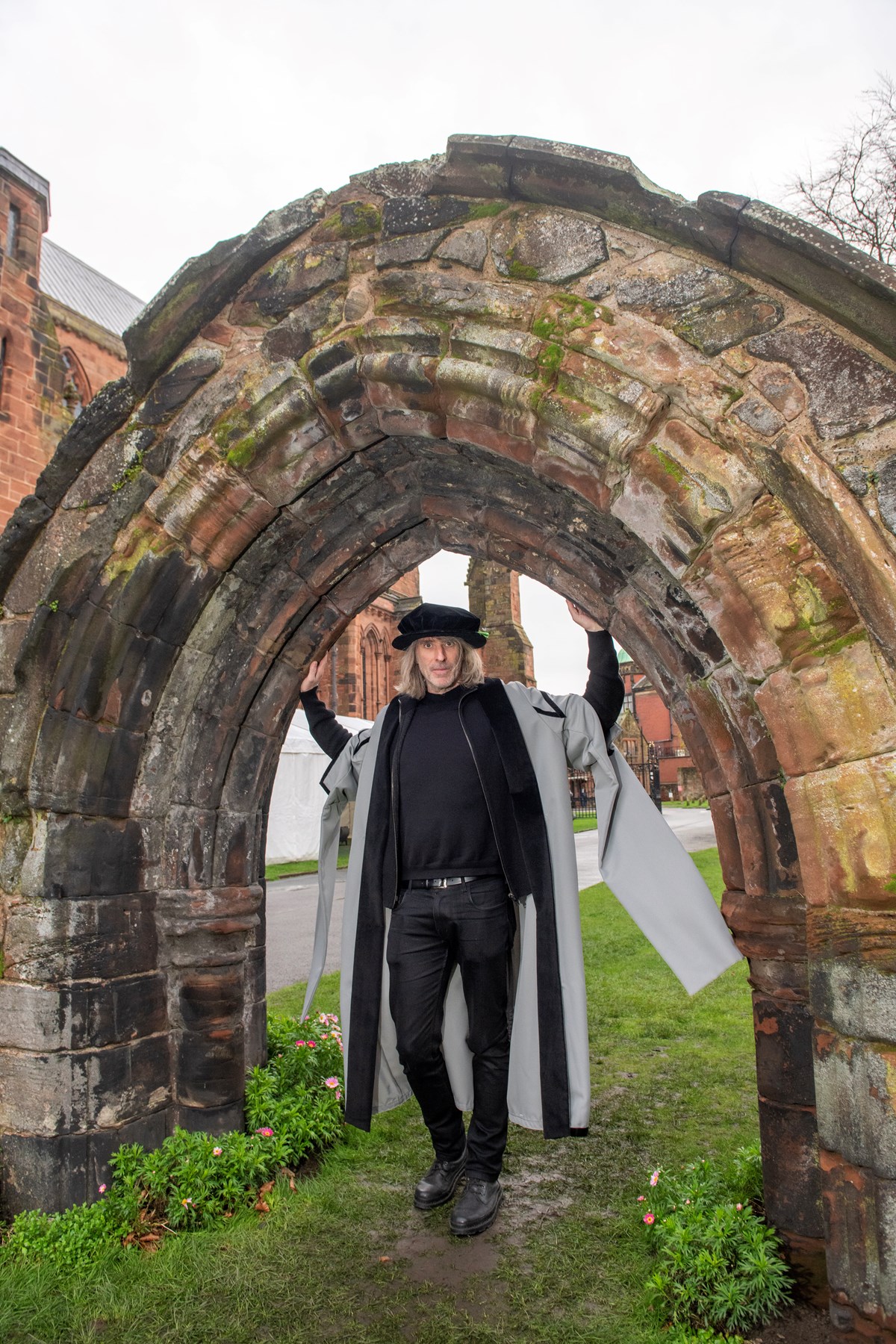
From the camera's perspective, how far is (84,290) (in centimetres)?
2202

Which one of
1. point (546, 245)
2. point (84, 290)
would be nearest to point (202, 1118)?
point (546, 245)

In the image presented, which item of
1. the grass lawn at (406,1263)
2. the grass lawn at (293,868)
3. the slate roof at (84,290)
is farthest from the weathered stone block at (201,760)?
the slate roof at (84,290)

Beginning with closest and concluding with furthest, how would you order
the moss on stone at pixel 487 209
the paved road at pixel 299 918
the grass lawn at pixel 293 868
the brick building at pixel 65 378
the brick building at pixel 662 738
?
the moss on stone at pixel 487 209 → the paved road at pixel 299 918 → the brick building at pixel 65 378 → the grass lawn at pixel 293 868 → the brick building at pixel 662 738

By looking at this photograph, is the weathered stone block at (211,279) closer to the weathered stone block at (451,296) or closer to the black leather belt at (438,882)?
the weathered stone block at (451,296)

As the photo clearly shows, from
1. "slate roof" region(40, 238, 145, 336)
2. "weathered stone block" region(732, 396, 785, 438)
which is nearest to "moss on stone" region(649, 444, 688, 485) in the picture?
"weathered stone block" region(732, 396, 785, 438)

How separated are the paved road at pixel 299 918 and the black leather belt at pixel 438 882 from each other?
2729 millimetres

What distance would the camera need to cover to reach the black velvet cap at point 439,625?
11.3 feet

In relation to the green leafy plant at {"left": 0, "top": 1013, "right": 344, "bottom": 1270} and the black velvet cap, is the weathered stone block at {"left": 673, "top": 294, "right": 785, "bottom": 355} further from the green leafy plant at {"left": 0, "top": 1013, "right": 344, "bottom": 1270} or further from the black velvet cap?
the green leafy plant at {"left": 0, "top": 1013, "right": 344, "bottom": 1270}

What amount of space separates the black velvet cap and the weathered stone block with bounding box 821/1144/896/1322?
2081mm

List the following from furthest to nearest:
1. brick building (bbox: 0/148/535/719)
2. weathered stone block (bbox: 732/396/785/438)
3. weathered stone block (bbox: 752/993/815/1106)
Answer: brick building (bbox: 0/148/535/719)
weathered stone block (bbox: 752/993/815/1106)
weathered stone block (bbox: 732/396/785/438)

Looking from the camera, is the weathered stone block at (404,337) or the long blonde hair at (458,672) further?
the long blonde hair at (458,672)

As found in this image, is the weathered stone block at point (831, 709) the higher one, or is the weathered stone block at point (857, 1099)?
the weathered stone block at point (831, 709)

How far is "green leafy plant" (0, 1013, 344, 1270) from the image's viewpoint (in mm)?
3105

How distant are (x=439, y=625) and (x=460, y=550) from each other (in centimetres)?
94
